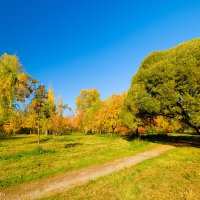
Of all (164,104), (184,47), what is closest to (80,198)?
(164,104)

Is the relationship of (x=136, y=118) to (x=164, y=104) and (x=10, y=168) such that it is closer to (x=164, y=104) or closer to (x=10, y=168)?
(x=164, y=104)

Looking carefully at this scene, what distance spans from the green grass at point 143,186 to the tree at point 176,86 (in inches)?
393

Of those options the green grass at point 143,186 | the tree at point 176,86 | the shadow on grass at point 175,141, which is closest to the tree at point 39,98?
the tree at point 176,86

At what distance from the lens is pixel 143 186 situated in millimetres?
9961

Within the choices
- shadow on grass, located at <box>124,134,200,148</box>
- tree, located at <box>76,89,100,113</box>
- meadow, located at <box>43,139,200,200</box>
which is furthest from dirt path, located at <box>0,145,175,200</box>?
tree, located at <box>76,89,100,113</box>

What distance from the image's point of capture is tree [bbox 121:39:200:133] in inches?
826

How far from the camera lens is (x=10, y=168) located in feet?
45.9

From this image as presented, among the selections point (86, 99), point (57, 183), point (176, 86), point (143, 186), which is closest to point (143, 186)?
point (143, 186)

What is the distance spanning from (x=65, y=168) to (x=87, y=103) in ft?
213

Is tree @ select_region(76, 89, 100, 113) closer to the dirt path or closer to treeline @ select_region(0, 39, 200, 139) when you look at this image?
treeline @ select_region(0, 39, 200, 139)

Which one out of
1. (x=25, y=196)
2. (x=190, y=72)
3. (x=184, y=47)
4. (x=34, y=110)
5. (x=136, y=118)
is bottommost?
(x=25, y=196)

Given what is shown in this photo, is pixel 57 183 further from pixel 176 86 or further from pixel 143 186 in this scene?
pixel 176 86

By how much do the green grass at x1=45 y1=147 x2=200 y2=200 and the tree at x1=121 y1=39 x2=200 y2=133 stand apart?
9.97 metres

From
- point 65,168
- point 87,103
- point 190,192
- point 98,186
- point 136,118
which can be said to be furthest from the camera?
point 87,103
